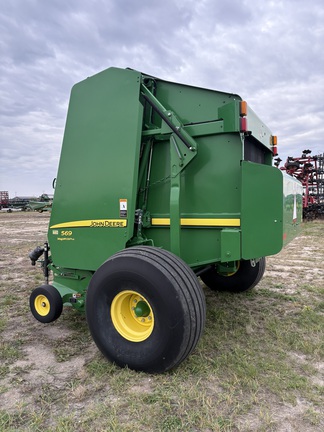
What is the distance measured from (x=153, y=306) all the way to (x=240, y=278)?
246 cm

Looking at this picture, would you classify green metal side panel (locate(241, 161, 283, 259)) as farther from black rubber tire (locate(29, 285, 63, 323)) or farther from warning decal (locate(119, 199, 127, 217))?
black rubber tire (locate(29, 285, 63, 323))

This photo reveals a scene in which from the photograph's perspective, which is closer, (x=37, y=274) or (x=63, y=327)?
(x=63, y=327)

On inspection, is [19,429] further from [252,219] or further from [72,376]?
[252,219]

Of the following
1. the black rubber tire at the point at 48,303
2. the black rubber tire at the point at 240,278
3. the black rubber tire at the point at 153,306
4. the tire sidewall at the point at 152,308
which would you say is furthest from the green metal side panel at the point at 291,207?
the black rubber tire at the point at 48,303

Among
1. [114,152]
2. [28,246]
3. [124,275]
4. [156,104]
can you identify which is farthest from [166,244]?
[28,246]

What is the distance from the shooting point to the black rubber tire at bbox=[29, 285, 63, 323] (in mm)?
3445

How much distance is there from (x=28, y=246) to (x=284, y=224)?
823 centimetres

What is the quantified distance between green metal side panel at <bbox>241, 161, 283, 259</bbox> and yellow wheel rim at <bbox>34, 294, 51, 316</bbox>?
2.09 meters

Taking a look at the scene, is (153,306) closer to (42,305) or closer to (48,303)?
(48,303)

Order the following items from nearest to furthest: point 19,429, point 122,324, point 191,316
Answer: point 19,429, point 191,316, point 122,324

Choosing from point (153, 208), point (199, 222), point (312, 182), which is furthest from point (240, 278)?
point (312, 182)

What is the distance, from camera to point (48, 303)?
11.5 ft

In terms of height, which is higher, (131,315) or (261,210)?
(261,210)

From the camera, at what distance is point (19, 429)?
200 centimetres
